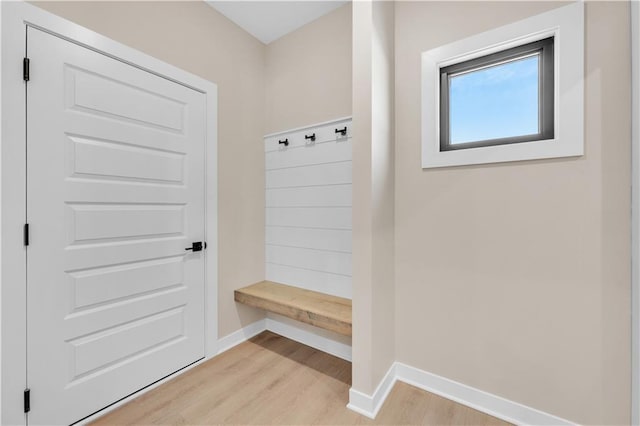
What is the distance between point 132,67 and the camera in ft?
5.83

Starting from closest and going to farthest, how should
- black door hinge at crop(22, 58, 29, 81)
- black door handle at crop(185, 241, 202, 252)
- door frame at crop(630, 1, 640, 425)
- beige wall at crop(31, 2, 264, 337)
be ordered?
door frame at crop(630, 1, 640, 425)
black door hinge at crop(22, 58, 29, 81)
beige wall at crop(31, 2, 264, 337)
black door handle at crop(185, 241, 202, 252)

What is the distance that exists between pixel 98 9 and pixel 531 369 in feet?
10.6

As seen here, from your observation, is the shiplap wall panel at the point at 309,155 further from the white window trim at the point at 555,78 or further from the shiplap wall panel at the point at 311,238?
the white window trim at the point at 555,78

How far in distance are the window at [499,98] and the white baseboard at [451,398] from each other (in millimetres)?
1490

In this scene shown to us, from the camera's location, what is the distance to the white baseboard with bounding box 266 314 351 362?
Result: 2.25m

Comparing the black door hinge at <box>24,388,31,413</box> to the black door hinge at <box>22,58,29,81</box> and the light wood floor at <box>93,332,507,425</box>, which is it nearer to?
the light wood floor at <box>93,332,507,425</box>

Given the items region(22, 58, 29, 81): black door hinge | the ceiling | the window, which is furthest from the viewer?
the ceiling

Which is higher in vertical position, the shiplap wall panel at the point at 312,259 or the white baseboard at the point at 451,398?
the shiplap wall panel at the point at 312,259

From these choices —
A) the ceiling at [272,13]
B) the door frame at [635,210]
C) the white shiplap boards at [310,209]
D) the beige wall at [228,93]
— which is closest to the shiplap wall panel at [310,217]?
the white shiplap boards at [310,209]

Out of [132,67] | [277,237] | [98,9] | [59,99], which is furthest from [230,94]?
[277,237]

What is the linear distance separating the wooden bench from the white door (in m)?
0.49

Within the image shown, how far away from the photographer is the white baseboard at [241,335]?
2.35 metres

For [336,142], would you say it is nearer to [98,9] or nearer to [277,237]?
[277,237]

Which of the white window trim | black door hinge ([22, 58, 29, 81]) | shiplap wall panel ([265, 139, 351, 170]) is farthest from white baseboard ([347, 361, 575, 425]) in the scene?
black door hinge ([22, 58, 29, 81])
